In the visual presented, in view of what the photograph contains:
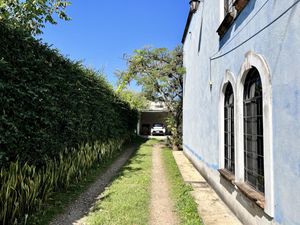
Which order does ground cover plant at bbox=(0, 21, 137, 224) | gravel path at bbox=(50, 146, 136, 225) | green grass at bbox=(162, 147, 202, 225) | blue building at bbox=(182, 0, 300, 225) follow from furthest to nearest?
green grass at bbox=(162, 147, 202, 225), gravel path at bbox=(50, 146, 136, 225), ground cover plant at bbox=(0, 21, 137, 224), blue building at bbox=(182, 0, 300, 225)

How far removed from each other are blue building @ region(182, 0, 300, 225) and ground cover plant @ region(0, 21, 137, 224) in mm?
3627

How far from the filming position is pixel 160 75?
15516 millimetres

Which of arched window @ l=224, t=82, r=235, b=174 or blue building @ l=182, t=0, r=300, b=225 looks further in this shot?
arched window @ l=224, t=82, r=235, b=174

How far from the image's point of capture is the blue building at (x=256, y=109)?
282cm

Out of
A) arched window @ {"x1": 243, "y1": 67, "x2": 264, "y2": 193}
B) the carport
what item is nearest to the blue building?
arched window @ {"x1": 243, "y1": 67, "x2": 264, "y2": 193}

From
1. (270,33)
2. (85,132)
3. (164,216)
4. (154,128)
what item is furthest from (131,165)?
(154,128)

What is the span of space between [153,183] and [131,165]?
113 inches

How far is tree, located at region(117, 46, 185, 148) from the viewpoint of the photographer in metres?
15.5

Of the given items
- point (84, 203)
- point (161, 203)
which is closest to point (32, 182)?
point (84, 203)

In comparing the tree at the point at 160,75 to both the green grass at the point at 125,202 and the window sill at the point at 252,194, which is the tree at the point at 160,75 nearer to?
the green grass at the point at 125,202

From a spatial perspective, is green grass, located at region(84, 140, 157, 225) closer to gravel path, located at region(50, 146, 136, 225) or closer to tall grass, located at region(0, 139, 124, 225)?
gravel path, located at region(50, 146, 136, 225)

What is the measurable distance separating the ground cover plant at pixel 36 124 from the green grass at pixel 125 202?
1051 millimetres

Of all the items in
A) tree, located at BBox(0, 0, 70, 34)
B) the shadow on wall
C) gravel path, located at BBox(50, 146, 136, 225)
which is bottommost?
gravel path, located at BBox(50, 146, 136, 225)

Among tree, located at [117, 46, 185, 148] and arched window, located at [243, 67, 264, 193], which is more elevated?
tree, located at [117, 46, 185, 148]
